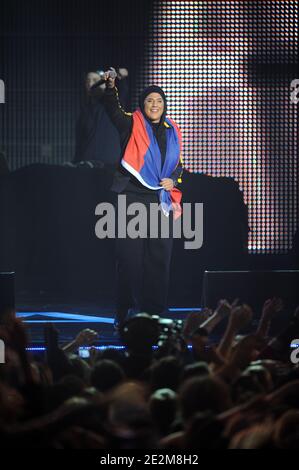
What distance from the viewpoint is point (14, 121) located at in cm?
657

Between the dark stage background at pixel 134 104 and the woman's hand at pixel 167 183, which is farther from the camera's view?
the dark stage background at pixel 134 104

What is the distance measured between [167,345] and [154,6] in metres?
4.11

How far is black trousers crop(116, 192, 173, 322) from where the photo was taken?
18.1ft

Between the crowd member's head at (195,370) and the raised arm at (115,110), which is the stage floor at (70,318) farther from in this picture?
the crowd member's head at (195,370)

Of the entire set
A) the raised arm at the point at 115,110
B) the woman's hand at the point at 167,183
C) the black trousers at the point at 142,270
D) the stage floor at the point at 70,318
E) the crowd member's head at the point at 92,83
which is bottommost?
the stage floor at the point at 70,318

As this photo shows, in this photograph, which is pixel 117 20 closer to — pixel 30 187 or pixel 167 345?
pixel 30 187

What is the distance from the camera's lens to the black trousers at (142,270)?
18.1ft

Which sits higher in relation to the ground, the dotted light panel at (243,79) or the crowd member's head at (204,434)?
the dotted light panel at (243,79)

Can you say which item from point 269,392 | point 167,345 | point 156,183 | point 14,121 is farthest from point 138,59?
point 269,392

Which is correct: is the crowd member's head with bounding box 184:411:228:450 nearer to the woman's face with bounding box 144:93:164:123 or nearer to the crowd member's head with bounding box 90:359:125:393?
the crowd member's head with bounding box 90:359:125:393

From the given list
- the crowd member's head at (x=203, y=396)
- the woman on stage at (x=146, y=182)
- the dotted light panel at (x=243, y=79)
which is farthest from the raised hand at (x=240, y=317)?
the dotted light panel at (x=243, y=79)

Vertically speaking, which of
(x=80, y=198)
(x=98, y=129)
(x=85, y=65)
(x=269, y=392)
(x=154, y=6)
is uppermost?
(x=154, y=6)

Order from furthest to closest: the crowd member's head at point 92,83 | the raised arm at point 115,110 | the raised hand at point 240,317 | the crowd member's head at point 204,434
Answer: the crowd member's head at point 92,83, the raised arm at point 115,110, the raised hand at point 240,317, the crowd member's head at point 204,434

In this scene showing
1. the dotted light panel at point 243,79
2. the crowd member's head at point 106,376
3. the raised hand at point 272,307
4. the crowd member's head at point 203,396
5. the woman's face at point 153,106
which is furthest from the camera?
the dotted light panel at point 243,79
